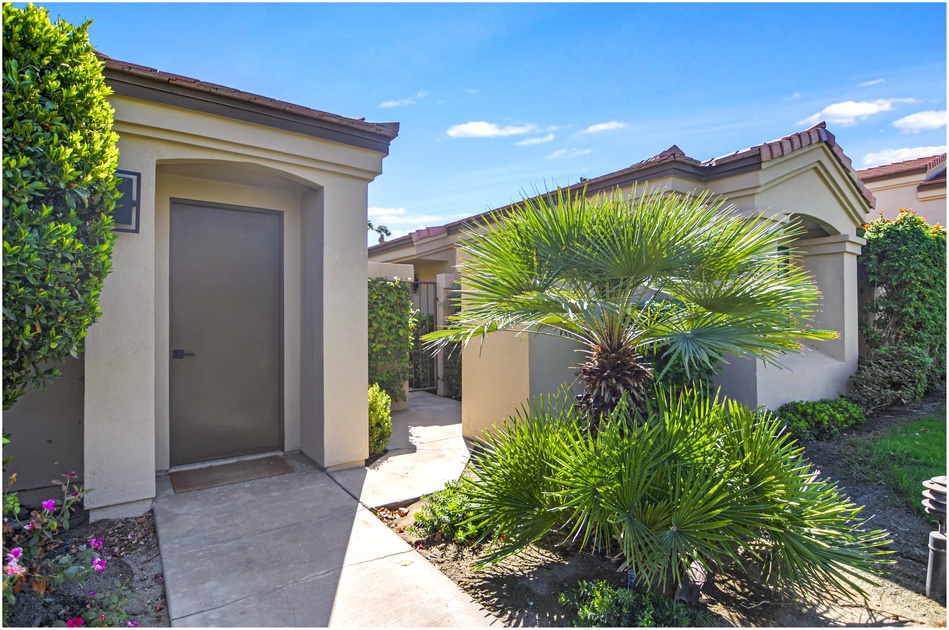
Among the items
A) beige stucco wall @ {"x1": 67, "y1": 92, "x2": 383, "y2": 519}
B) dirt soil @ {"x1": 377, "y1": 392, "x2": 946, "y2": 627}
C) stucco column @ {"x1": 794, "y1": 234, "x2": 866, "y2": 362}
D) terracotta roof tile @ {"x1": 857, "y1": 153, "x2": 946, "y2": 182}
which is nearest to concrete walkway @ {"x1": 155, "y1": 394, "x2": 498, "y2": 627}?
dirt soil @ {"x1": 377, "y1": 392, "x2": 946, "y2": 627}

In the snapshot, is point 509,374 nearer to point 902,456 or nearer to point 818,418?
point 818,418

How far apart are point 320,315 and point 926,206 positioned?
15230mm

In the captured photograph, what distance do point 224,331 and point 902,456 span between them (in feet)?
24.6

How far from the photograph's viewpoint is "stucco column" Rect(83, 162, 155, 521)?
166 inches

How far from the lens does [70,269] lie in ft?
10.1

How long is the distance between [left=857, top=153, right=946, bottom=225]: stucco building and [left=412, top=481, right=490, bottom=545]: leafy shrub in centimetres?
1325

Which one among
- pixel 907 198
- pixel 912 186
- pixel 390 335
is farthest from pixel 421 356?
pixel 912 186

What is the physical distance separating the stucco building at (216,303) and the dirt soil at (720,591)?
2273 mm

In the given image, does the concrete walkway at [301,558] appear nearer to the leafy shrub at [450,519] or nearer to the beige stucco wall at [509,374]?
the leafy shrub at [450,519]

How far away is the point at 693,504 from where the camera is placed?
2.90m

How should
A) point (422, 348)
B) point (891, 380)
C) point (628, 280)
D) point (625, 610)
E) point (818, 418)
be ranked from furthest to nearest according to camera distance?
1. point (422, 348)
2. point (891, 380)
3. point (818, 418)
4. point (628, 280)
5. point (625, 610)

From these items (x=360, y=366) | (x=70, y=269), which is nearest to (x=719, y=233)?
(x=360, y=366)

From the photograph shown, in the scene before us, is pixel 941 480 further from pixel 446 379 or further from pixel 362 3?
pixel 446 379

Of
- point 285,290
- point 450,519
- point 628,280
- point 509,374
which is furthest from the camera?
point 509,374
